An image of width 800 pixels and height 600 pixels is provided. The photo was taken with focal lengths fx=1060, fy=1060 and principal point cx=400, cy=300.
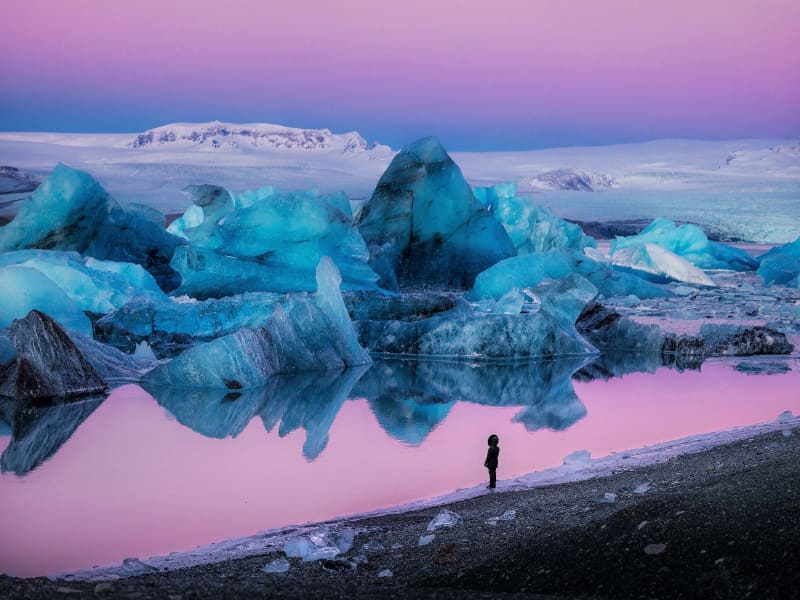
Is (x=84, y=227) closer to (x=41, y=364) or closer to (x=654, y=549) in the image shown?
(x=41, y=364)

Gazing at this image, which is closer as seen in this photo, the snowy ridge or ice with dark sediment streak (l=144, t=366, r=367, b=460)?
the snowy ridge

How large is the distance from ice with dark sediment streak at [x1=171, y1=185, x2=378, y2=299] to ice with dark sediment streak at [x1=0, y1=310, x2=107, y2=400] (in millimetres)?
5176

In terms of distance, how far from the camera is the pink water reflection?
3652mm

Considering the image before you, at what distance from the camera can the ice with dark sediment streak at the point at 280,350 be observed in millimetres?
7137

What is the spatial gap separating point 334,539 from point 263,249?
917 centimetres

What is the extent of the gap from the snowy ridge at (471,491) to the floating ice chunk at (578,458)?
0.02 metres

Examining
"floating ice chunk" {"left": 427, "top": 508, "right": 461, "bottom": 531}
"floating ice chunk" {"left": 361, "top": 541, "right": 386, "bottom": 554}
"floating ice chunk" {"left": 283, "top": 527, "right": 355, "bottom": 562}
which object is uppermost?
"floating ice chunk" {"left": 283, "top": 527, "right": 355, "bottom": 562}

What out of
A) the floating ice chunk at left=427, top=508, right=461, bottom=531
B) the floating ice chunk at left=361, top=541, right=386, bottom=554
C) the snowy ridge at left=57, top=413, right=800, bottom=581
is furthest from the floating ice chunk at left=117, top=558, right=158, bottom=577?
the floating ice chunk at left=427, top=508, right=461, bottom=531

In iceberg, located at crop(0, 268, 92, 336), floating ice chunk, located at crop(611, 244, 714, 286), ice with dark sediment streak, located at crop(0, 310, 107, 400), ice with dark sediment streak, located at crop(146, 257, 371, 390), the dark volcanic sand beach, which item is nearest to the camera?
the dark volcanic sand beach

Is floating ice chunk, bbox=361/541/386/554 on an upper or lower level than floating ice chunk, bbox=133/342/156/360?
upper

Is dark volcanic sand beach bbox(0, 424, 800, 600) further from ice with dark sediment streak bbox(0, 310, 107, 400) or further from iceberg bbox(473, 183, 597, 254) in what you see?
iceberg bbox(473, 183, 597, 254)

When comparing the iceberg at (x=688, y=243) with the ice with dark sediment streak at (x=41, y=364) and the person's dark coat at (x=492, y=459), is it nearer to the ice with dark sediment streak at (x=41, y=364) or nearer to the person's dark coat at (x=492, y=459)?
the ice with dark sediment streak at (x=41, y=364)

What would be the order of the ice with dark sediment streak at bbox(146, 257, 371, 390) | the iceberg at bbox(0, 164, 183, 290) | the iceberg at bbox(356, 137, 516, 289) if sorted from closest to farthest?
the ice with dark sediment streak at bbox(146, 257, 371, 390), the iceberg at bbox(0, 164, 183, 290), the iceberg at bbox(356, 137, 516, 289)

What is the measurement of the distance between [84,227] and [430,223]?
461 centimetres
